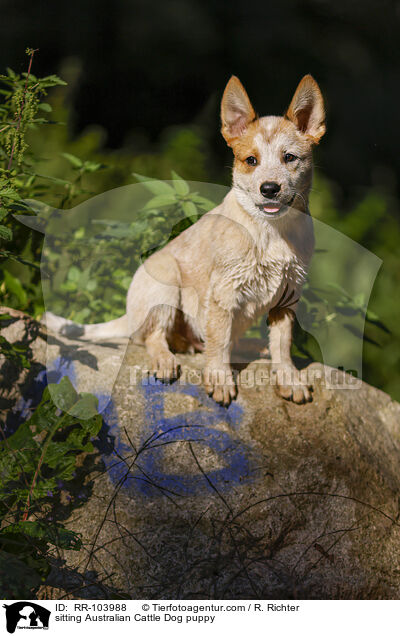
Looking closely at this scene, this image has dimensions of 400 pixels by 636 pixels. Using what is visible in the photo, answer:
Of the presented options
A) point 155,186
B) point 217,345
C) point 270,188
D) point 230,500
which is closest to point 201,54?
point 155,186

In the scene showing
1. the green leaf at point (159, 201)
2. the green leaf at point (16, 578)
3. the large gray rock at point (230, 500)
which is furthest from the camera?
the green leaf at point (159, 201)

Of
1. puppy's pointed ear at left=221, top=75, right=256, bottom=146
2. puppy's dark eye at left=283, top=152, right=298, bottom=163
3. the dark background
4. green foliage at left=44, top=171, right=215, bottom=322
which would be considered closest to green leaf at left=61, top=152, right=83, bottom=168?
the dark background

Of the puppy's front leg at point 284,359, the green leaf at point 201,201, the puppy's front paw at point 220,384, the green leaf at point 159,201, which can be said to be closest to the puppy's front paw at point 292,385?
the puppy's front leg at point 284,359

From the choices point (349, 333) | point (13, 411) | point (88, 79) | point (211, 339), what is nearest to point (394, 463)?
point (349, 333)

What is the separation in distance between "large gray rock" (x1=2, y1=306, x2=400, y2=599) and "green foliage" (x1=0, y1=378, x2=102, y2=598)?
132 mm

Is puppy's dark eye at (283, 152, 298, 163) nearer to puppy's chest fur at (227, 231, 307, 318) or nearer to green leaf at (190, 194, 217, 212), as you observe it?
puppy's chest fur at (227, 231, 307, 318)

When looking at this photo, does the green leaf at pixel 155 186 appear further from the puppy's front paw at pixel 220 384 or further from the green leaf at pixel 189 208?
the puppy's front paw at pixel 220 384

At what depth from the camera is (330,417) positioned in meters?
3.75

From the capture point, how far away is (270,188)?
3244 mm

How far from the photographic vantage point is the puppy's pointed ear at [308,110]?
328cm

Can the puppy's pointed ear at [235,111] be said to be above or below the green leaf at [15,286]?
above
